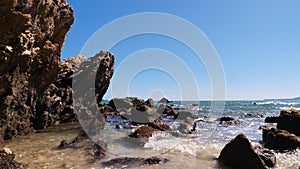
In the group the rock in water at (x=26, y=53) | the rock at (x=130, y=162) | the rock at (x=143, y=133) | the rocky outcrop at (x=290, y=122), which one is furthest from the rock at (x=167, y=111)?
the rock at (x=130, y=162)

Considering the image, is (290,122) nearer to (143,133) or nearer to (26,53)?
(143,133)

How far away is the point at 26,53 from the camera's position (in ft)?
49.0

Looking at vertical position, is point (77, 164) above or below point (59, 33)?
below

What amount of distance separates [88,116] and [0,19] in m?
14.6

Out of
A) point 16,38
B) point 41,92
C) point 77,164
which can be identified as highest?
point 16,38

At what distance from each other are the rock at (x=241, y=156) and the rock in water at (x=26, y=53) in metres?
12.1

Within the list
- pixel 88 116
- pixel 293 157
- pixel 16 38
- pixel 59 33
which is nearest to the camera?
pixel 293 157

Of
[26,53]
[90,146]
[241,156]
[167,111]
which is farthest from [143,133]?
[167,111]

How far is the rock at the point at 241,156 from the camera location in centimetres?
985

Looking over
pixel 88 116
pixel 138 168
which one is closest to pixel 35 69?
pixel 88 116

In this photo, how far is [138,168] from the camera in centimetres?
976

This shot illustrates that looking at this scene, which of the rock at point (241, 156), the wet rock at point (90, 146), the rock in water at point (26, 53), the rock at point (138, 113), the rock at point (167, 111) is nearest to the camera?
the rock at point (241, 156)

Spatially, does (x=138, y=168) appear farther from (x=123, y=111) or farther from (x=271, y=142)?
(x=123, y=111)

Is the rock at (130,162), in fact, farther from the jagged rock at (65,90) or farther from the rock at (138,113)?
the rock at (138,113)
